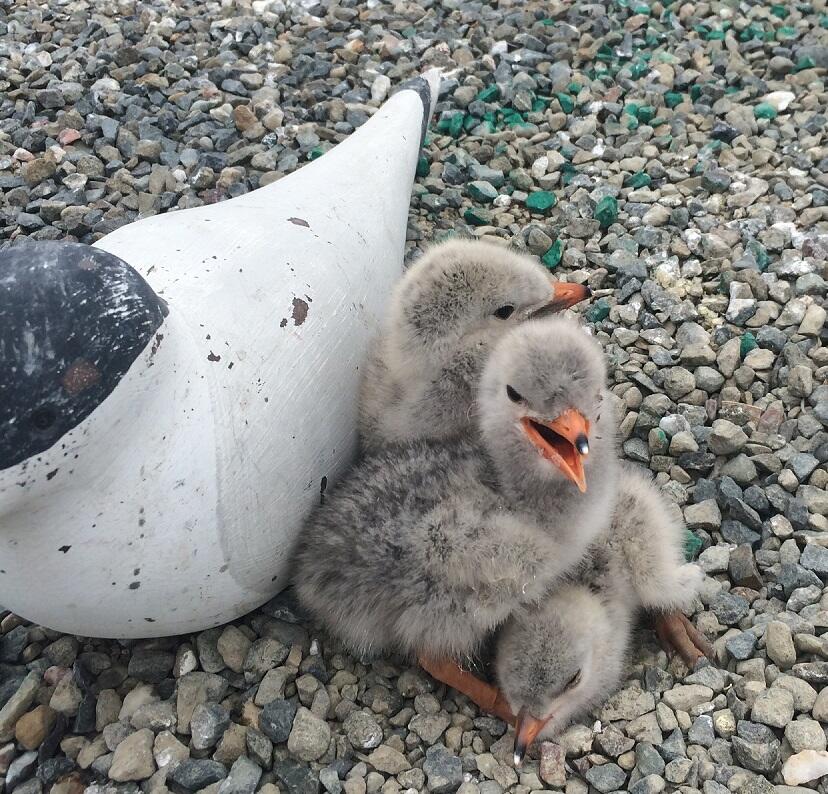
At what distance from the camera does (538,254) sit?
13.9 ft

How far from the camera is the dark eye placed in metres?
2.53

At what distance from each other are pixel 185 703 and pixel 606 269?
2473 millimetres

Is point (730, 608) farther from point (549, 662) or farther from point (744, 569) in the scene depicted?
point (549, 662)

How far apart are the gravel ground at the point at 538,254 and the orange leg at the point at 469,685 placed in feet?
0.22

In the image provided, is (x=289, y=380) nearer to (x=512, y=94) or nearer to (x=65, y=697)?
(x=65, y=697)

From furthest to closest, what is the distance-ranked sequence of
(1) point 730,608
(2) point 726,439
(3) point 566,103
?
(3) point 566,103 → (2) point 726,439 → (1) point 730,608

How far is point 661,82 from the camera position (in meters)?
5.11

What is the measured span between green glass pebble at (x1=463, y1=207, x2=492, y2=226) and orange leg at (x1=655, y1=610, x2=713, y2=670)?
2.15m

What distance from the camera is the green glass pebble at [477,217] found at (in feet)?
14.5

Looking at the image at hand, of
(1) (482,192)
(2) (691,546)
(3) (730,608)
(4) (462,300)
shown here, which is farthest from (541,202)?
(3) (730,608)

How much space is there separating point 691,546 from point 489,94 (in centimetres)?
287

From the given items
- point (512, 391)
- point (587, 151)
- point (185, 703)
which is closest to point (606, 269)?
point (587, 151)

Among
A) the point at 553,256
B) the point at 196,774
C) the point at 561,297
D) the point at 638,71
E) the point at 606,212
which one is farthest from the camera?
the point at 638,71

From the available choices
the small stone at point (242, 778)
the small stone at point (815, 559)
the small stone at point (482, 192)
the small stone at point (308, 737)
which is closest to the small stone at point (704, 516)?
the small stone at point (815, 559)
